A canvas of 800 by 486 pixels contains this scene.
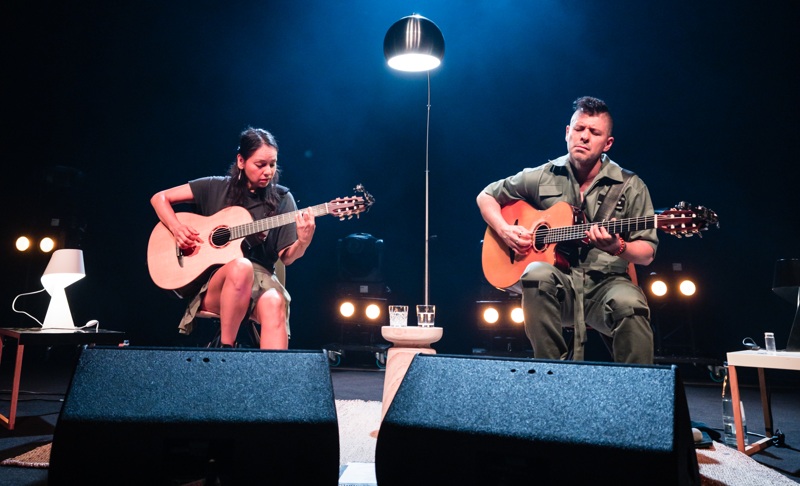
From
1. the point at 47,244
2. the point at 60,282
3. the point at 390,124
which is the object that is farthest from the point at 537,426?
the point at 47,244

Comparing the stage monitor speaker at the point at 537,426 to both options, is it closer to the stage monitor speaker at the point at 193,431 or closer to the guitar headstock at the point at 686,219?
the stage monitor speaker at the point at 193,431

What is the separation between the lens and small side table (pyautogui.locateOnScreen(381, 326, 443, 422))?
1904mm

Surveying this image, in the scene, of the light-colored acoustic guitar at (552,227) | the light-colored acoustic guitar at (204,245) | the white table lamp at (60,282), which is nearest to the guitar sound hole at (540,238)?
the light-colored acoustic guitar at (552,227)

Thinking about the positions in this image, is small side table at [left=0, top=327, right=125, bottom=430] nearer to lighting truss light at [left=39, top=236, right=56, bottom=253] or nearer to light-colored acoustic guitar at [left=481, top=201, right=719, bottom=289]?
light-colored acoustic guitar at [left=481, top=201, right=719, bottom=289]

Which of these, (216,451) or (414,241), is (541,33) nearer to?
(414,241)

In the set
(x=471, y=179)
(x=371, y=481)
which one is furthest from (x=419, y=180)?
(x=371, y=481)

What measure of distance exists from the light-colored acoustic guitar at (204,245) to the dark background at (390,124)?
3206mm

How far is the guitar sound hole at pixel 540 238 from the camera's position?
2.17 metres

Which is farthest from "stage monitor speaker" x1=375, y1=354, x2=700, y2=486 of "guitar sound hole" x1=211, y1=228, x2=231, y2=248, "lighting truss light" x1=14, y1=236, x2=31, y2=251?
"lighting truss light" x1=14, y1=236, x2=31, y2=251

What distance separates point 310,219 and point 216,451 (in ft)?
4.87

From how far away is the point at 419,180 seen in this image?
5938 mm

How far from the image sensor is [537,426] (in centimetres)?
88

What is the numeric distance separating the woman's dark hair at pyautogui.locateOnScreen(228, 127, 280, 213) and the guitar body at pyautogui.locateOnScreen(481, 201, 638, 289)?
999 millimetres

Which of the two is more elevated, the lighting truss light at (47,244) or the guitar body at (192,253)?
the lighting truss light at (47,244)
